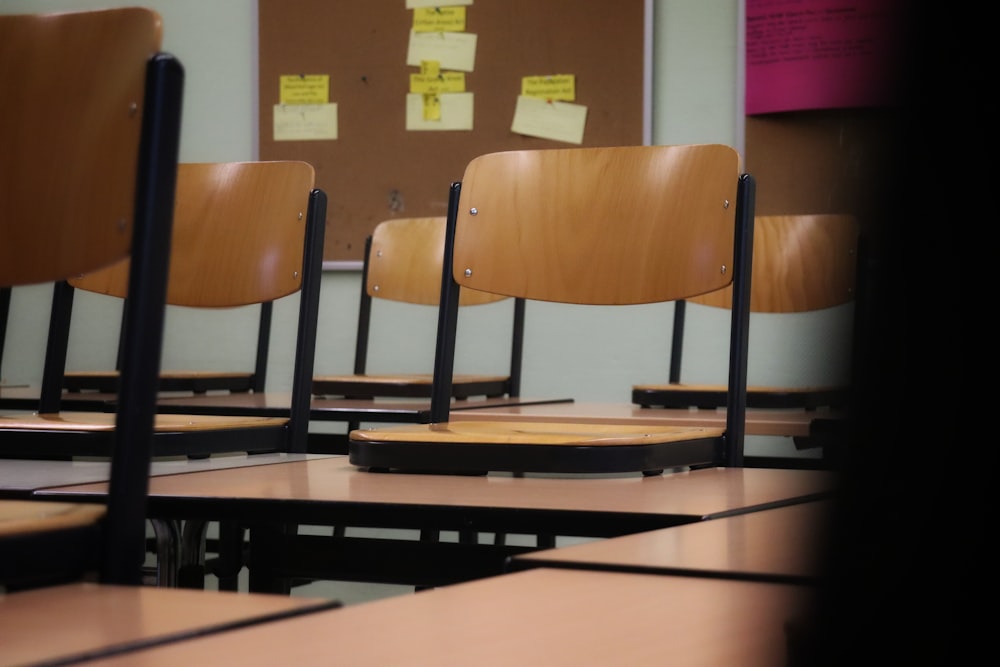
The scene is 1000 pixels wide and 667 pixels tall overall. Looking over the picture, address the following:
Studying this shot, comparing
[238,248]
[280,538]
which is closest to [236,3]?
[238,248]

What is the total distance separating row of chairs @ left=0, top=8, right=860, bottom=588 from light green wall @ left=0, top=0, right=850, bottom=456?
727 mm

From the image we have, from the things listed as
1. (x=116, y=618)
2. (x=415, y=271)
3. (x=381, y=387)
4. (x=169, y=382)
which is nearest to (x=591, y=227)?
(x=381, y=387)

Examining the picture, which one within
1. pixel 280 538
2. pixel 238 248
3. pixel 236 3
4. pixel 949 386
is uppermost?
pixel 236 3

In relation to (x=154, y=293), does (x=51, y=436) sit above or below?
below

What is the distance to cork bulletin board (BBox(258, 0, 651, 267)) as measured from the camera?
132 inches

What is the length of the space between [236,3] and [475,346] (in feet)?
4.72

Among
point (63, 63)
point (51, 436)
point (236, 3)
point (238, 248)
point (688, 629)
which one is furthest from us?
point (236, 3)

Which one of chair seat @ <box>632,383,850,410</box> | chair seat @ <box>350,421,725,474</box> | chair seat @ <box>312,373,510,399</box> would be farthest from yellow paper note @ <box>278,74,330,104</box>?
chair seat @ <box>350,421,725,474</box>

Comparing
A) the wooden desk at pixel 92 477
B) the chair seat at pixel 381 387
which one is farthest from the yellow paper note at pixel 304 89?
the wooden desk at pixel 92 477

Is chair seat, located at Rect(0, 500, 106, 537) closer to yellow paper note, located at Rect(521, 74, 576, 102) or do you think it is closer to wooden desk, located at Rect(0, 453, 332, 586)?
wooden desk, located at Rect(0, 453, 332, 586)

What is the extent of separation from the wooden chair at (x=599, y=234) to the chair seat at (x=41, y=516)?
1.99 ft

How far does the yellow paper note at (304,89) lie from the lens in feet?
12.1

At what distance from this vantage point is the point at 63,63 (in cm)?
81

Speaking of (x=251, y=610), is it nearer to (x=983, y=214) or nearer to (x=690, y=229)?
(x=983, y=214)
